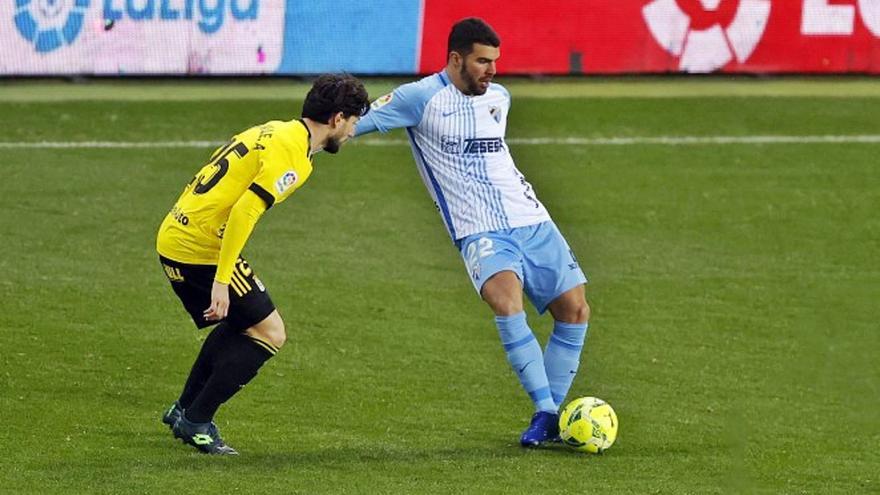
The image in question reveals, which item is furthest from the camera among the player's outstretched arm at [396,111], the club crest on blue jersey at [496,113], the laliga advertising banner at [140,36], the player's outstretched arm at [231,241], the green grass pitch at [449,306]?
the laliga advertising banner at [140,36]

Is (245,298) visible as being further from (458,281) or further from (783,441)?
(458,281)

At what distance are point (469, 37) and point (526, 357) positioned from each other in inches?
67.5

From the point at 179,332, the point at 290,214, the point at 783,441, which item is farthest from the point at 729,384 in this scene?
the point at 290,214

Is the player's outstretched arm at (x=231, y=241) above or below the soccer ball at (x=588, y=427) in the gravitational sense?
above

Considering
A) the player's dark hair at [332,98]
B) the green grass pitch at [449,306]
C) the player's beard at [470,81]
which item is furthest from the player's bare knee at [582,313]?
the player's dark hair at [332,98]

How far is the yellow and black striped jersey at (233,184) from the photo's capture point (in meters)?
8.48

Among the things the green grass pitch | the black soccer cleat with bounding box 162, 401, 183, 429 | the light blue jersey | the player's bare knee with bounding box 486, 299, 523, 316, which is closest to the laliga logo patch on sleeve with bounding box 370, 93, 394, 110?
the light blue jersey

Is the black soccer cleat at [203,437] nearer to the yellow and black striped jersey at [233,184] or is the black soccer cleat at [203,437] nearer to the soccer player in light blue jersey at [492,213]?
the yellow and black striped jersey at [233,184]

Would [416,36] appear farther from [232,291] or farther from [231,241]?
[231,241]

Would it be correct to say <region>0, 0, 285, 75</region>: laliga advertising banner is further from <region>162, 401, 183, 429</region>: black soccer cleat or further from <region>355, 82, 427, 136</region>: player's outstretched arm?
<region>162, 401, 183, 429</region>: black soccer cleat

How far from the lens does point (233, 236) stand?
8.38 meters

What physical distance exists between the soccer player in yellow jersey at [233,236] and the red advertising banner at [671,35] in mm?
11162

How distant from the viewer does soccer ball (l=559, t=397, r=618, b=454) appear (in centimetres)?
915

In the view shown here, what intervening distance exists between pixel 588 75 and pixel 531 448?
11.6 m
